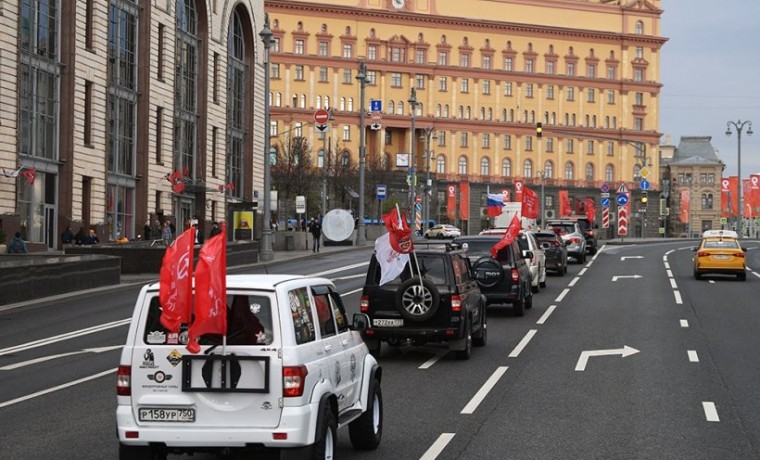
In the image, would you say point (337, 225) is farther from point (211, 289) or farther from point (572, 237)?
point (211, 289)

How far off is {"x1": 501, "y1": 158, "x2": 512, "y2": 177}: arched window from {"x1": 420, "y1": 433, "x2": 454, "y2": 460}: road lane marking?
13429 cm

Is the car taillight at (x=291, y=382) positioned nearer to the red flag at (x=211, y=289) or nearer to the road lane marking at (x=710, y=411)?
the red flag at (x=211, y=289)

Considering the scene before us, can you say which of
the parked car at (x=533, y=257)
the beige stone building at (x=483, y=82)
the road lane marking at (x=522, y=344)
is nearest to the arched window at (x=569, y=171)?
the beige stone building at (x=483, y=82)

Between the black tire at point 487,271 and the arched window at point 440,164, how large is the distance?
11548cm

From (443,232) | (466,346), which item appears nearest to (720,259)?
(466,346)

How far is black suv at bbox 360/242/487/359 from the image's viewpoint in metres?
17.8

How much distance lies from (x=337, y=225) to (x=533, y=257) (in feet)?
113

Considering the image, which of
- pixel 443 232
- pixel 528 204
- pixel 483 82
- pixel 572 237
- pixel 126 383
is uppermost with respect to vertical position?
pixel 483 82

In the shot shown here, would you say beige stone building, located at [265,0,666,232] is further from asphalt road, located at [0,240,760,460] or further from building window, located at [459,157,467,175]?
asphalt road, located at [0,240,760,460]

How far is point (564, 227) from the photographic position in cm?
5116

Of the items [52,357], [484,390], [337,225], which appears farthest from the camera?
[337,225]

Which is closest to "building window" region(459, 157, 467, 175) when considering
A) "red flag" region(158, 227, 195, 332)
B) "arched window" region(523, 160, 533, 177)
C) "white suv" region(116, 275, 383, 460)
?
"arched window" region(523, 160, 533, 177)

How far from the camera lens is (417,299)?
17797 millimetres

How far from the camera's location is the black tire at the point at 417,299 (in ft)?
57.8
